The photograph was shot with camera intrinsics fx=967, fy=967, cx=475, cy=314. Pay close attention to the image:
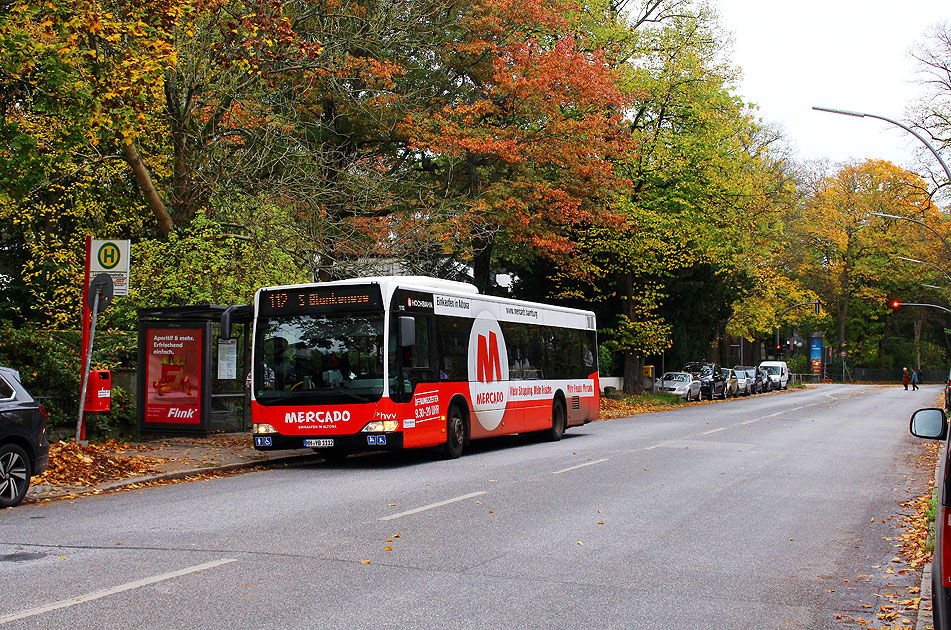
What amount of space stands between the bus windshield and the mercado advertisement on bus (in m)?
3.18

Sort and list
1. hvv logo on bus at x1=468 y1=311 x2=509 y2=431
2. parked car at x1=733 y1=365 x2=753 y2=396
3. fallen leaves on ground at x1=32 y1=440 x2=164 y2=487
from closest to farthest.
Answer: fallen leaves on ground at x1=32 y1=440 x2=164 y2=487 → hvv logo on bus at x1=468 y1=311 x2=509 y2=431 → parked car at x1=733 y1=365 x2=753 y2=396

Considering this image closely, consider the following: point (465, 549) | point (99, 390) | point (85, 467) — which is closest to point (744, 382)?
point (99, 390)

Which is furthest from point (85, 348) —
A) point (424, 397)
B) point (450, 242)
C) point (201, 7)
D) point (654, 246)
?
point (654, 246)

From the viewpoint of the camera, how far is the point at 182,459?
50.7 ft

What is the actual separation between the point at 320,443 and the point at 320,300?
2271 millimetres

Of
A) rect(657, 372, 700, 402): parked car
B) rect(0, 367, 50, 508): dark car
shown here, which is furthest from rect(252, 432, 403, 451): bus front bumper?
rect(657, 372, 700, 402): parked car

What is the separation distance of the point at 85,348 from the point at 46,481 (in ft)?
9.11

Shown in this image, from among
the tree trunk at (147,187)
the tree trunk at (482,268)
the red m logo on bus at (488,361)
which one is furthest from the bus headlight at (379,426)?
the tree trunk at (482,268)

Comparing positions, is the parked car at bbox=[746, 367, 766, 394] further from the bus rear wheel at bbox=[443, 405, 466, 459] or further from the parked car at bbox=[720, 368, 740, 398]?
the bus rear wheel at bbox=[443, 405, 466, 459]

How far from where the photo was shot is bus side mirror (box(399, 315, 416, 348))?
1502 cm

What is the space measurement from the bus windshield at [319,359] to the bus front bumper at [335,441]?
54 cm

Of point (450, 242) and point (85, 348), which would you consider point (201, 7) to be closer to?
point (85, 348)

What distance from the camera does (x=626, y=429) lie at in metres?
25.1

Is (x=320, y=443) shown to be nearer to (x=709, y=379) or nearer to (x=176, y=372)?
(x=176, y=372)
